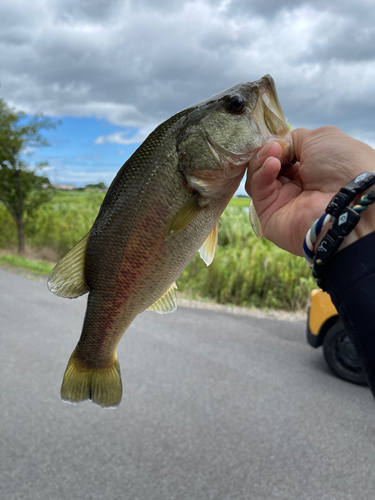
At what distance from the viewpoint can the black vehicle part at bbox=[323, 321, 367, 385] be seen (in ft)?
16.1

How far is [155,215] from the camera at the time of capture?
3.71 ft

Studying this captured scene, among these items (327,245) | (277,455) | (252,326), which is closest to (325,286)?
(327,245)

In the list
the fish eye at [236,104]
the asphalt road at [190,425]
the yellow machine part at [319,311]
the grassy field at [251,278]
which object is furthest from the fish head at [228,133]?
the grassy field at [251,278]

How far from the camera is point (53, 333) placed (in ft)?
21.2

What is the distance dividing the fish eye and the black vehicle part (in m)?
4.21

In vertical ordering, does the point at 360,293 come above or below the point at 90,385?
above

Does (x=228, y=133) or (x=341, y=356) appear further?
(x=341, y=356)

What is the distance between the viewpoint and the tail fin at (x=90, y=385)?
1205 mm

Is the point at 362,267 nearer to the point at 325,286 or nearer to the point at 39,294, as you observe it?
the point at 325,286

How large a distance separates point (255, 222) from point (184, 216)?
403mm

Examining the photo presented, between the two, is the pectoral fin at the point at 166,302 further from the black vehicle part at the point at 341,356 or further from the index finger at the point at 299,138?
the black vehicle part at the point at 341,356

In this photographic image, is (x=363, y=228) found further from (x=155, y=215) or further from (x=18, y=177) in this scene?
(x=18, y=177)

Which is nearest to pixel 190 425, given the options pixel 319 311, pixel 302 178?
pixel 319 311

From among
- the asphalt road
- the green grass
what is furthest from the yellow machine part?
the green grass
